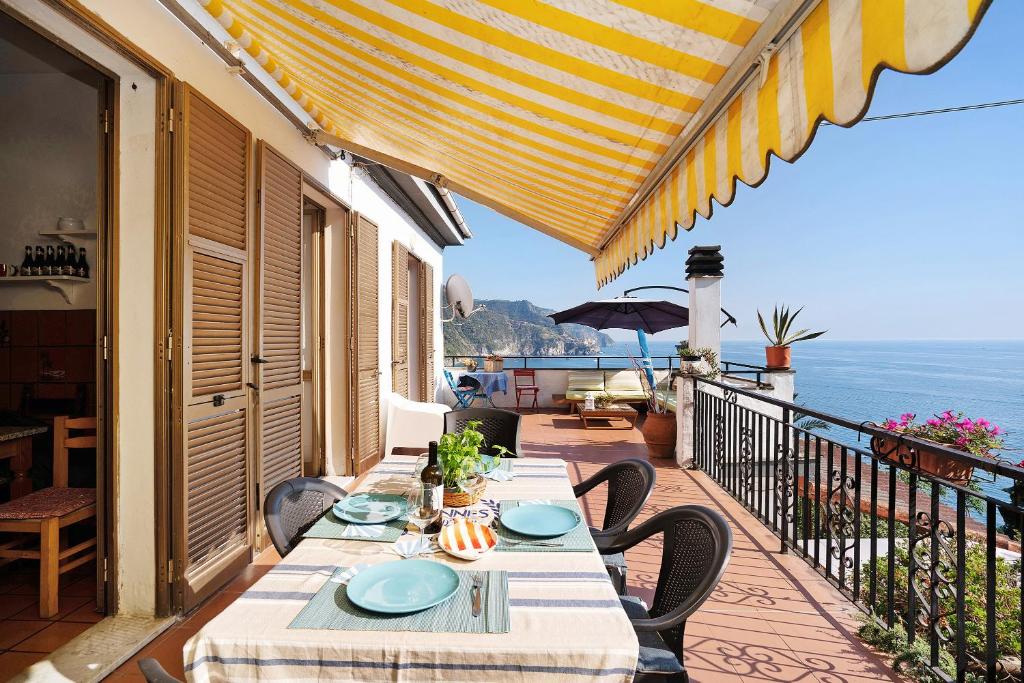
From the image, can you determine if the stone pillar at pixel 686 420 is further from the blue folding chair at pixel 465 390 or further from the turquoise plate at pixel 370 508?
the turquoise plate at pixel 370 508

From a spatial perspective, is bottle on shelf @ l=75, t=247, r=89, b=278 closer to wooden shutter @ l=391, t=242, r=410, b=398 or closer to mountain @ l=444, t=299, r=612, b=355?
wooden shutter @ l=391, t=242, r=410, b=398

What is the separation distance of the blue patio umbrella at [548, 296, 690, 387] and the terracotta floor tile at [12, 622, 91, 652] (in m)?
8.85

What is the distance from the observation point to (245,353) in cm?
302

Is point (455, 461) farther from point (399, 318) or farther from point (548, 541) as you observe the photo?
point (399, 318)

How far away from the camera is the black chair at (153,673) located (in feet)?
3.24

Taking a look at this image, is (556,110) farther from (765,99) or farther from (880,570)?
(880,570)

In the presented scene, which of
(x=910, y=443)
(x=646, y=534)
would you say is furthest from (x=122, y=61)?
(x=910, y=443)

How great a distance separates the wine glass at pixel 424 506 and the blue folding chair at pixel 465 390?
→ 6903 millimetres

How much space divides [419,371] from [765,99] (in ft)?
23.7

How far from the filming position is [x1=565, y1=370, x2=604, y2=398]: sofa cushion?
9672 mm

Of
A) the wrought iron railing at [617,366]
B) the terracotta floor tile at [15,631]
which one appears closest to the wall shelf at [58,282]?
the terracotta floor tile at [15,631]

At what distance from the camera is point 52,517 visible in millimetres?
2486

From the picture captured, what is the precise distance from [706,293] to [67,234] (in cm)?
537

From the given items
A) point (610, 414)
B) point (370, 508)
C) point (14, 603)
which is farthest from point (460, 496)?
point (610, 414)
